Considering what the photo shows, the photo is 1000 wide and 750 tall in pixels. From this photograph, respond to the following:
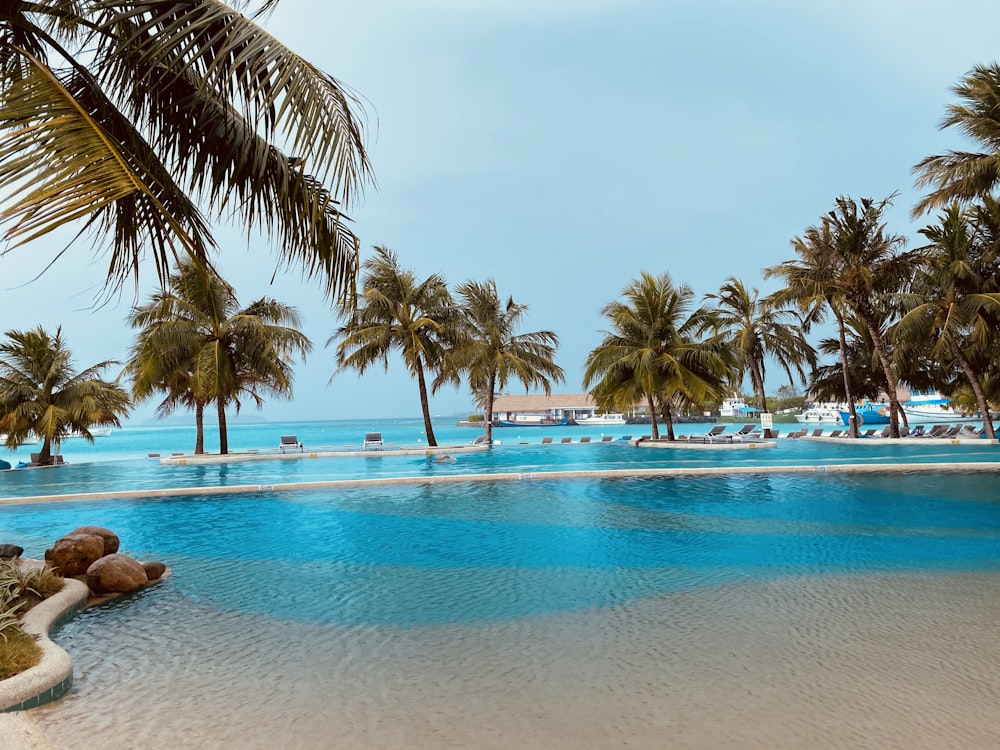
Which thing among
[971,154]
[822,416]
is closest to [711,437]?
[971,154]

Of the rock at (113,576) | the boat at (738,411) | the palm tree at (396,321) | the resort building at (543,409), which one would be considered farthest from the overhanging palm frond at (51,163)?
the resort building at (543,409)

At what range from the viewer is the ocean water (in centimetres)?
312

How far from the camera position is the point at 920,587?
551 centimetres

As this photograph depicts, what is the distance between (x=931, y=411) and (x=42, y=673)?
70.7 m

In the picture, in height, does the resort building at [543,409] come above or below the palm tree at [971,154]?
below

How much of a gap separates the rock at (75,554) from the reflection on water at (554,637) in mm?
780

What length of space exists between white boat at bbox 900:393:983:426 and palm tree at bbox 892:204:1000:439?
94.2 feet

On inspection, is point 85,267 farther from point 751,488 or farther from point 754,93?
point 754,93

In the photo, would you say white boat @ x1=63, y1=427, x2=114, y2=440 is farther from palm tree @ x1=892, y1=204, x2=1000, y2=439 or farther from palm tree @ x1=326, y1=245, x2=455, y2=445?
palm tree @ x1=892, y1=204, x2=1000, y2=439

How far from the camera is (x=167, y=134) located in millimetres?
3990

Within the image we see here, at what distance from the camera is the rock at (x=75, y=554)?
595 centimetres

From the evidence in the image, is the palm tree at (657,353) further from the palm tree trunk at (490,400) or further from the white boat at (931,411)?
the white boat at (931,411)

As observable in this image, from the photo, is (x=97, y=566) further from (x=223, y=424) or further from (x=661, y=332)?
(x=661, y=332)

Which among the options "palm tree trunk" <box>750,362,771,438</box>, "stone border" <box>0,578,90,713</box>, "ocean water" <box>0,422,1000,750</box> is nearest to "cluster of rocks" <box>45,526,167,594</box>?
"ocean water" <box>0,422,1000,750</box>
